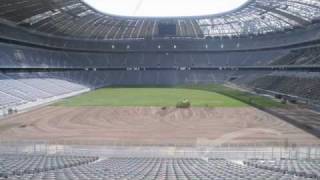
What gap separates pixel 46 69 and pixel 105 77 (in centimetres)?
2204

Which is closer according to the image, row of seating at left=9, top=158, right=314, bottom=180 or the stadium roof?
row of seating at left=9, top=158, right=314, bottom=180

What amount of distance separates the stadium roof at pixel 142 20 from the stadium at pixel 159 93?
0.31m

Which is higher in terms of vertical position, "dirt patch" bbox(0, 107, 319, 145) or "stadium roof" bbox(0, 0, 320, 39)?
"stadium roof" bbox(0, 0, 320, 39)

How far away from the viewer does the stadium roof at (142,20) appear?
219ft

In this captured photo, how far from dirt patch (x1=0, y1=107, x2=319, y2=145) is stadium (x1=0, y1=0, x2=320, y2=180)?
0.54ft

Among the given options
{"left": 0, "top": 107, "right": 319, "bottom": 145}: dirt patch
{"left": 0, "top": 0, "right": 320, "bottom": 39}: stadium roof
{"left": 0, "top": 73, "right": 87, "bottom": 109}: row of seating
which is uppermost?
{"left": 0, "top": 0, "right": 320, "bottom": 39}: stadium roof

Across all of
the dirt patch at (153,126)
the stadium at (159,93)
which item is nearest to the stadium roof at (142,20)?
the stadium at (159,93)

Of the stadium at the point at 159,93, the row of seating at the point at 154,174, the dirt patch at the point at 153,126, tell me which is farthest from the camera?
the dirt patch at the point at 153,126

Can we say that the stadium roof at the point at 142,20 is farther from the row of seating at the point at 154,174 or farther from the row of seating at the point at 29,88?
the row of seating at the point at 154,174

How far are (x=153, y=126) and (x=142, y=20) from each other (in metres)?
60.9

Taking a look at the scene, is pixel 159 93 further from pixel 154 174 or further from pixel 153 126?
pixel 154 174

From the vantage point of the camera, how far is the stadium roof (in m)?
66.6

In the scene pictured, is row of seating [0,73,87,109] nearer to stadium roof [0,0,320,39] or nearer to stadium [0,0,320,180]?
stadium [0,0,320,180]

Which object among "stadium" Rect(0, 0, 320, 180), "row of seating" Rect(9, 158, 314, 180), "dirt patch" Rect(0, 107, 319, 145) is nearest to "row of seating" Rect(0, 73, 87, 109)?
"stadium" Rect(0, 0, 320, 180)
